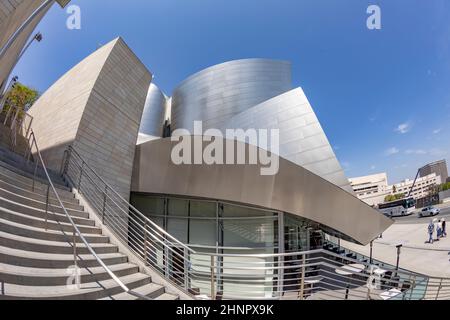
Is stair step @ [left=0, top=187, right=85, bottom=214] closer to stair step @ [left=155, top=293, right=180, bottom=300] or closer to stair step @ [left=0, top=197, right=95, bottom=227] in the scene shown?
stair step @ [left=0, top=197, right=95, bottom=227]

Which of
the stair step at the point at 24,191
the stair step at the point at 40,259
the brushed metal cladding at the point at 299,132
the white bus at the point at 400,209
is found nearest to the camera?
the stair step at the point at 40,259

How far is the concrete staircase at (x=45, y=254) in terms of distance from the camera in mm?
3180

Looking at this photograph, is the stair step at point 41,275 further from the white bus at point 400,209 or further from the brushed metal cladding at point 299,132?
the white bus at point 400,209

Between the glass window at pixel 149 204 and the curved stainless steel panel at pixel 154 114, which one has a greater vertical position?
the curved stainless steel panel at pixel 154 114

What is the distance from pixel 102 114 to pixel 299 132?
8.66 meters

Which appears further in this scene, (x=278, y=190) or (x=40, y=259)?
(x=278, y=190)

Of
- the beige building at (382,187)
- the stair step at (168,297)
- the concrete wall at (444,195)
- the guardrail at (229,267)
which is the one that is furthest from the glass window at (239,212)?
the beige building at (382,187)

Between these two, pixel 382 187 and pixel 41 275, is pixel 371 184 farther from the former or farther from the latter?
pixel 41 275

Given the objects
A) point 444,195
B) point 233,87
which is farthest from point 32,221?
point 444,195

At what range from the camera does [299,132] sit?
11.1m

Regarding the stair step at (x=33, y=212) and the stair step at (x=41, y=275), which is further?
the stair step at (x=33, y=212)

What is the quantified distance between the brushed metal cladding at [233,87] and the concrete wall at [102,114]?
11.7m

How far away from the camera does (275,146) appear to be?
36.9 ft
